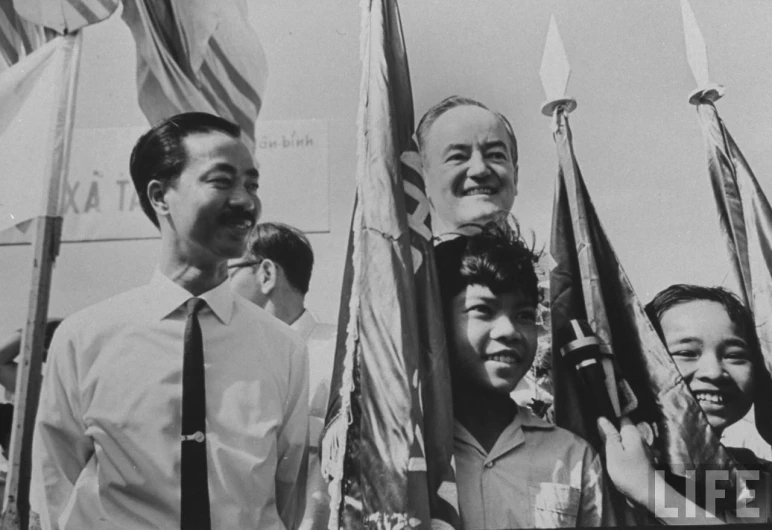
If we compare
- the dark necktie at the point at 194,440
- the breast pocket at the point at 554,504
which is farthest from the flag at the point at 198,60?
the breast pocket at the point at 554,504

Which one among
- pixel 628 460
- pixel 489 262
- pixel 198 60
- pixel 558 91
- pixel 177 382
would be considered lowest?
pixel 628 460

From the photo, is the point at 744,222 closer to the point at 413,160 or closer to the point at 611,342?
the point at 611,342

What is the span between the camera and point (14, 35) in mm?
3027

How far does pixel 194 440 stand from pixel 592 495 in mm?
1256

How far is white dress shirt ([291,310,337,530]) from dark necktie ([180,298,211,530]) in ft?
1.04

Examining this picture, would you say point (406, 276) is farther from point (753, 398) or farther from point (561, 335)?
point (753, 398)

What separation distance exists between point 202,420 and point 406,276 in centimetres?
79

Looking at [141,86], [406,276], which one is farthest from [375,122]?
[141,86]

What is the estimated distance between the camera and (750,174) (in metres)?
3.11

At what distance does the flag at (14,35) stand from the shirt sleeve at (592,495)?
2317 mm

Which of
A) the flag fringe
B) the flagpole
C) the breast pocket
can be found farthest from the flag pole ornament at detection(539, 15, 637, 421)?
the flagpole

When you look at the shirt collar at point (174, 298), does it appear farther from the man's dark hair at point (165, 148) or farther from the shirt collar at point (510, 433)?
the shirt collar at point (510, 433)

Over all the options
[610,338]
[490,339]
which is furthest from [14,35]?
[610,338]

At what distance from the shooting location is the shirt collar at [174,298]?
2797mm
